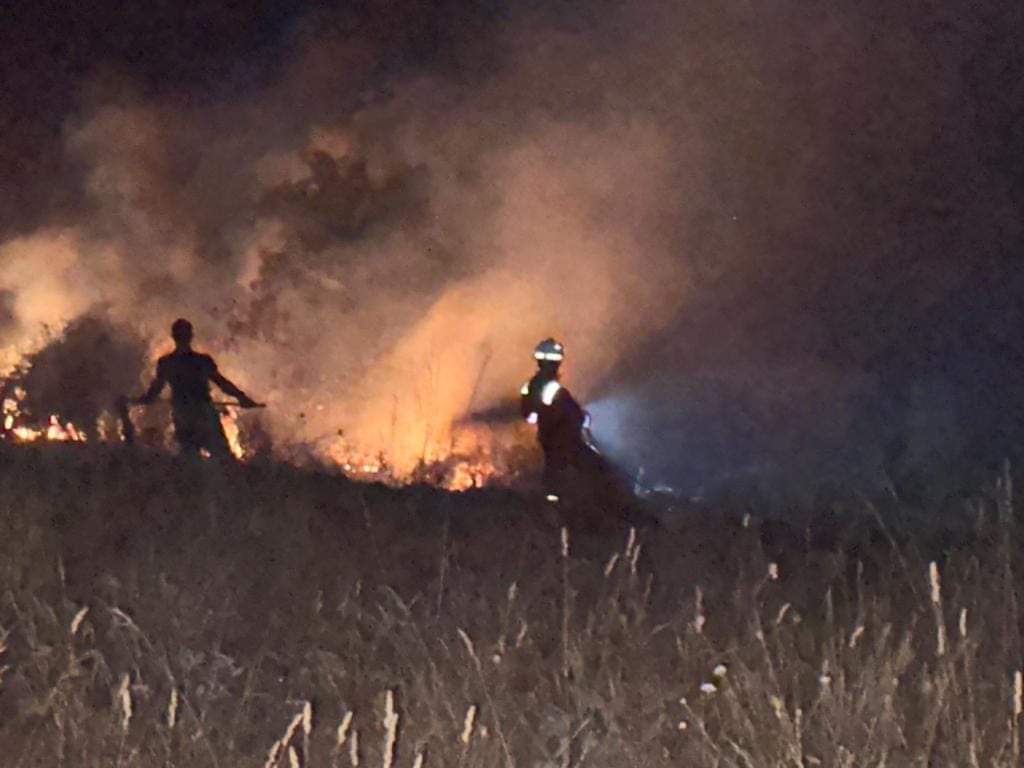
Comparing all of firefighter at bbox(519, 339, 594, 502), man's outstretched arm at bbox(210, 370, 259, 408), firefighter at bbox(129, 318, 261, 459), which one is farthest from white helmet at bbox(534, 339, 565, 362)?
firefighter at bbox(129, 318, 261, 459)

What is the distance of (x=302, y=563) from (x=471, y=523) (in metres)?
2.02

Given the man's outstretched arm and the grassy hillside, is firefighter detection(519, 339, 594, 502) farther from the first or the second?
the man's outstretched arm

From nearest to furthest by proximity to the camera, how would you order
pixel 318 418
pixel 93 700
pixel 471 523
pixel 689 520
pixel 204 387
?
1. pixel 93 700
2. pixel 471 523
3. pixel 689 520
4. pixel 204 387
5. pixel 318 418

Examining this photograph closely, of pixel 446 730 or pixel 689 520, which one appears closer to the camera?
pixel 446 730

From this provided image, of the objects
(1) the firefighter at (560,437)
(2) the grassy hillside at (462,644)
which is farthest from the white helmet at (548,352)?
(2) the grassy hillside at (462,644)

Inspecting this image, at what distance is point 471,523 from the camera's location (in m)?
7.34

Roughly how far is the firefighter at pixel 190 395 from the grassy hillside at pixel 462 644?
2.07m

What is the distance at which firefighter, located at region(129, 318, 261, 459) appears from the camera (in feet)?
30.0

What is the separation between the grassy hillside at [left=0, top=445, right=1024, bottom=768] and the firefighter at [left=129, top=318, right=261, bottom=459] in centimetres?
207

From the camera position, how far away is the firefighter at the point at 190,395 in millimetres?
9141

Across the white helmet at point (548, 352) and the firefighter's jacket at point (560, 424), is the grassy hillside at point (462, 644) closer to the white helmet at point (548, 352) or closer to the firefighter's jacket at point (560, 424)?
the firefighter's jacket at point (560, 424)

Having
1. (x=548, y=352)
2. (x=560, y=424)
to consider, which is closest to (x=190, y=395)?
(x=548, y=352)

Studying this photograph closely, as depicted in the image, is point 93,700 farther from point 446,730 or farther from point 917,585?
point 917,585

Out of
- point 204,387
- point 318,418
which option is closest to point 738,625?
point 204,387
